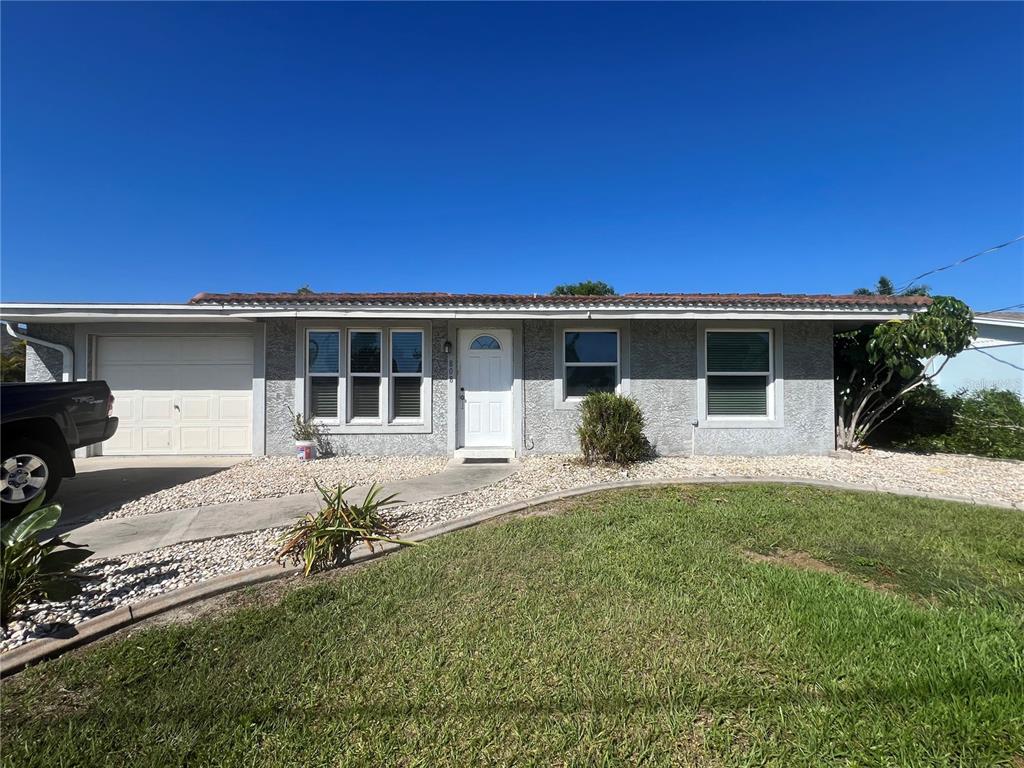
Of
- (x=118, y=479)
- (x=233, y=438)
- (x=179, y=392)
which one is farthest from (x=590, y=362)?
(x=179, y=392)

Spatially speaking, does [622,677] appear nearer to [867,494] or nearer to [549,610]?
[549,610]

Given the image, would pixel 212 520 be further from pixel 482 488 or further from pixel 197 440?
pixel 197 440

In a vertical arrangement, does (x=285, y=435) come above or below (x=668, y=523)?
above

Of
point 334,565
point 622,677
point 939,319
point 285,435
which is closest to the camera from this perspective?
point 622,677

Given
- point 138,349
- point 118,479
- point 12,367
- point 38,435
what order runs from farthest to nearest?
point 12,367 < point 138,349 < point 118,479 < point 38,435

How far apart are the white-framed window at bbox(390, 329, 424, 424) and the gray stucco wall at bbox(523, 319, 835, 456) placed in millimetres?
2057

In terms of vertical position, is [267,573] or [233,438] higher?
[233,438]

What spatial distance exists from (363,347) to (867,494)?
26.8ft

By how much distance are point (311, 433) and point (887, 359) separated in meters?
10.5

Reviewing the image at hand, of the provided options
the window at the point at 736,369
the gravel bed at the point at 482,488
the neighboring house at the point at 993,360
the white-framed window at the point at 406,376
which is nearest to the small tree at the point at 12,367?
the white-framed window at the point at 406,376

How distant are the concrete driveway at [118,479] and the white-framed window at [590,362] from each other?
20.9 feet

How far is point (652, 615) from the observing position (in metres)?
2.76

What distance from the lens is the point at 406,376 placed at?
8508 millimetres

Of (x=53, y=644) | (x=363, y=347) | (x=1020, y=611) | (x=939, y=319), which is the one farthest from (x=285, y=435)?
(x=939, y=319)
